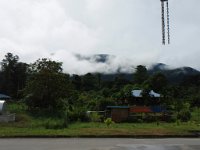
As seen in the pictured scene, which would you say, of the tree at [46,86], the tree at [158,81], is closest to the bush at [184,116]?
the tree at [46,86]

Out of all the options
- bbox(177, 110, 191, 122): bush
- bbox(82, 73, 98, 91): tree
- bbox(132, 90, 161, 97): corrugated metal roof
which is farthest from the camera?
bbox(82, 73, 98, 91): tree

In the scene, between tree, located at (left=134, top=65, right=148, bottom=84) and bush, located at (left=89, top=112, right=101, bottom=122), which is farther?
tree, located at (left=134, top=65, right=148, bottom=84)

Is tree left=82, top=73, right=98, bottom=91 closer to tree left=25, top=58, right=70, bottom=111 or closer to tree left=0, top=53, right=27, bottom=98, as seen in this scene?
tree left=0, top=53, right=27, bottom=98

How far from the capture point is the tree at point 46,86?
137ft

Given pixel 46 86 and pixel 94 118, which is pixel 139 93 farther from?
pixel 94 118

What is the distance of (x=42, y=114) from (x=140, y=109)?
10.5 meters

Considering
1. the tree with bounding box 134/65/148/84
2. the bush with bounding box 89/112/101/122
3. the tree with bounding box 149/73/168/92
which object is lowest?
the bush with bounding box 89/112/101/122

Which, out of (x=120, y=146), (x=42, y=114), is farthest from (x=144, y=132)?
(x=42, y=114)

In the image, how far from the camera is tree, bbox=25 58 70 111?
1640 inches

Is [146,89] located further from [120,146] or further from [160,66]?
[160,66]

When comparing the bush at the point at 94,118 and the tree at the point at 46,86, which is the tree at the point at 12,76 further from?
the bush at the point at 94,118

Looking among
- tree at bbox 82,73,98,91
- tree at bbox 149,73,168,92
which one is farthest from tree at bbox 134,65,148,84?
tree at bbox 149,73,168,92

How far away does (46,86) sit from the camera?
41.8m

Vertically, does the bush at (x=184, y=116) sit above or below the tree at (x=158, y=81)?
below
